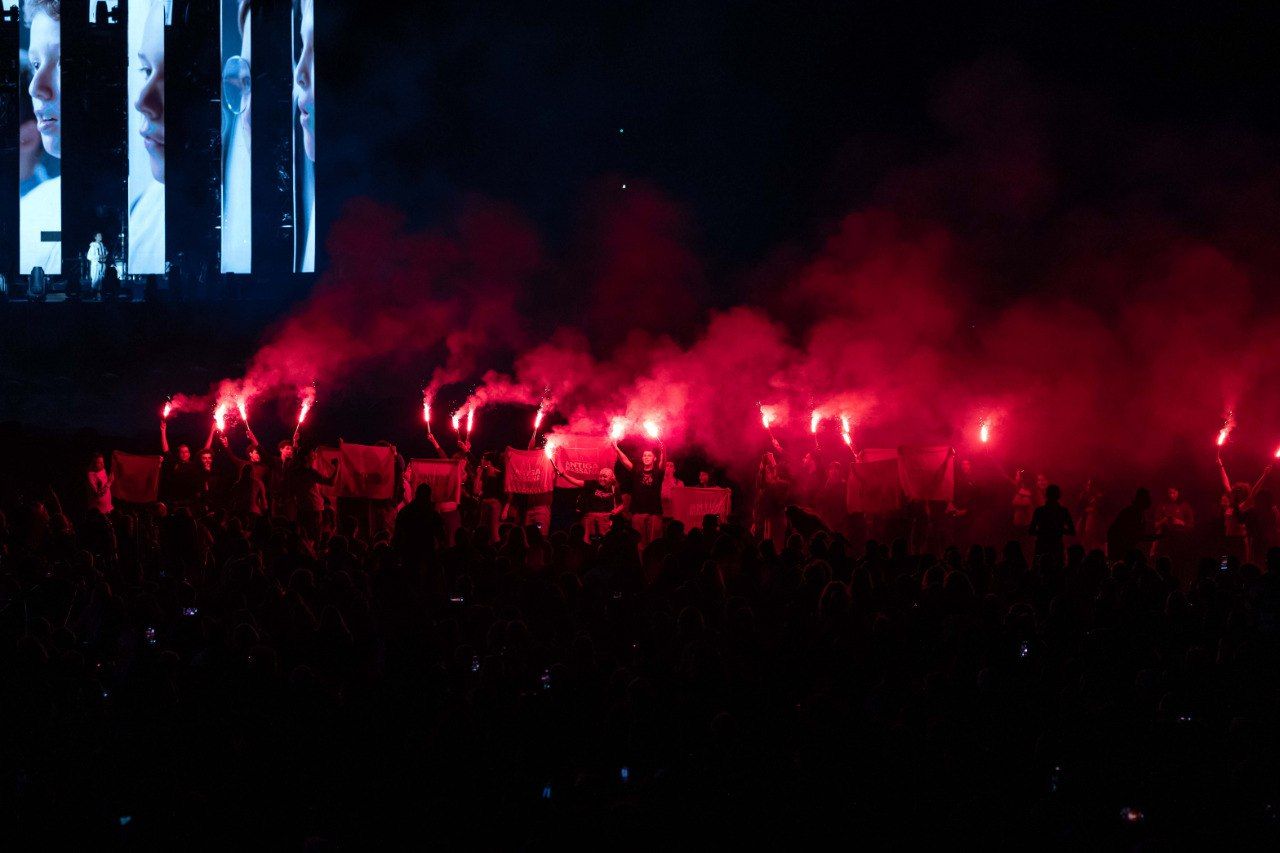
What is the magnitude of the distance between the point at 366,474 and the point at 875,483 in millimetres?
6152

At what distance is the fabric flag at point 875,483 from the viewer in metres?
13.6

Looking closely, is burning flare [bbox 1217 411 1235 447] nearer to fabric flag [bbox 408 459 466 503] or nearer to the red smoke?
the red smoke

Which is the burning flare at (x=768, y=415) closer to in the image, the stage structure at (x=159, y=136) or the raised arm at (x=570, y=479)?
the raised arm at (x=570, y=479)

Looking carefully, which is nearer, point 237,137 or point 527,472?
point 527,472

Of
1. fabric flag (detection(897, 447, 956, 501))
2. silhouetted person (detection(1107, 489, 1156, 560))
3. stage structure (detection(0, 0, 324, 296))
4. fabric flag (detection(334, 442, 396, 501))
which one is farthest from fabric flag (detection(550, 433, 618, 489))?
stage structure (detection(0, 0, 324, 296))

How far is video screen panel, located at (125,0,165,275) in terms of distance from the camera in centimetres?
2178

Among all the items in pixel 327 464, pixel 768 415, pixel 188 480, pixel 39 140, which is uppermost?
pixel 39 140

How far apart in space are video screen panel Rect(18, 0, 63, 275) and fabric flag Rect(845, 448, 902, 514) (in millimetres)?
15735

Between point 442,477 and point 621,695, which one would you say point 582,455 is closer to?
point 442,477

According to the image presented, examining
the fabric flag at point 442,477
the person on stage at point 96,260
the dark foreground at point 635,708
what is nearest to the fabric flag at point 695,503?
the fabric flag at point 442,477

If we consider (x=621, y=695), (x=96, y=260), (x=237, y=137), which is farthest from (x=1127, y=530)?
(x=96, y=260)

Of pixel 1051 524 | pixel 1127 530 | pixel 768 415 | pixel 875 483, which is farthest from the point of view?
pixel 768 415

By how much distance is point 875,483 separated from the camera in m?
13.7

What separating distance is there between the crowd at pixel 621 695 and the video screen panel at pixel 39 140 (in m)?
14.2
